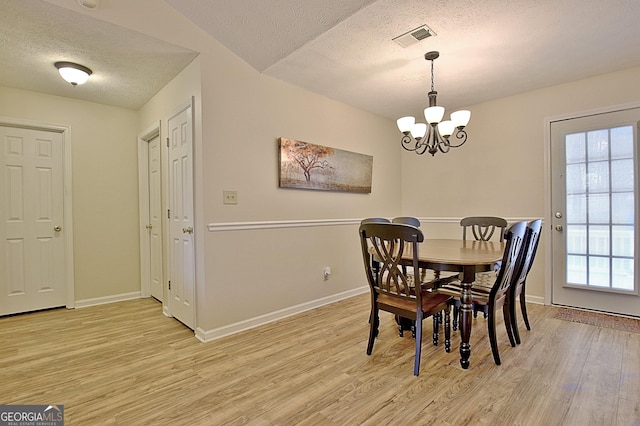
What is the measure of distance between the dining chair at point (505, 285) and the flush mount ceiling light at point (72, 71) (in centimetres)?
362

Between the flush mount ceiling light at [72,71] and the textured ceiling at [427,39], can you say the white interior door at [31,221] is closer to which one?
the flush mount ceiling light at [72,71]

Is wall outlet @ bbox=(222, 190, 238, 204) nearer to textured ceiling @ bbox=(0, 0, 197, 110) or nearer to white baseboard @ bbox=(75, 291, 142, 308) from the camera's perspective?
textured ceiling @ bbox=(0, 0, 197, 110)

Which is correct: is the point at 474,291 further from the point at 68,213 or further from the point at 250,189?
the point at 68,213

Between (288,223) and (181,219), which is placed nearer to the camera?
(181,219)

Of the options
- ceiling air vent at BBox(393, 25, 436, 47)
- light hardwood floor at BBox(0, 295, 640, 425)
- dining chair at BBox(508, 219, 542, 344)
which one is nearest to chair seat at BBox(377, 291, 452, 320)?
light hardwood floor at BBox(0, 295, 640, 425)

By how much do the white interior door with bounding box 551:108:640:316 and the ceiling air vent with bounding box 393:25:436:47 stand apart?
6.68 ft

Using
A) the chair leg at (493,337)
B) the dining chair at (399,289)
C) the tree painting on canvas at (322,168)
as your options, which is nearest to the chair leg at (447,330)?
the dining chair at (399,289)

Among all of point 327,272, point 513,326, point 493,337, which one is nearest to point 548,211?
point 513,326

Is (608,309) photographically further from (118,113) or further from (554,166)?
(118,113)

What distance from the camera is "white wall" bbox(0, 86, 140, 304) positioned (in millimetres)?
3494

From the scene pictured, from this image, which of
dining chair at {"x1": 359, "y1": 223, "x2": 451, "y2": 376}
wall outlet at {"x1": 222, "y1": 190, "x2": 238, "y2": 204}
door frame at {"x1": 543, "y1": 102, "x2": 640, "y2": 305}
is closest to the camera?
dining chair at {"x1": 359, "y1": 223, "x2": 451, "y2": 376}

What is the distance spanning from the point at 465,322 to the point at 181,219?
2.50 metres

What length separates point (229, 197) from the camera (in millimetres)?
2723

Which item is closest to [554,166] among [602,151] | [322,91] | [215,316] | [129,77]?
[602,151]
